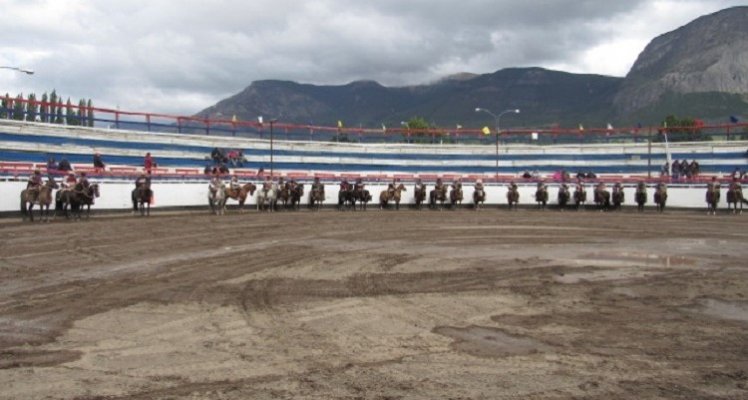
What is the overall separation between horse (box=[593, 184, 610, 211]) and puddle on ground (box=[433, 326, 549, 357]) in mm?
33196

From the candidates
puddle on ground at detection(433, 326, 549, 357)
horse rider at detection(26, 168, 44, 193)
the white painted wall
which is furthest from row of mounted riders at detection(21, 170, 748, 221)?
puddle on ground at detection(433, 326, 549, 357)

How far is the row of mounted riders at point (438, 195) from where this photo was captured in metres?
36.6

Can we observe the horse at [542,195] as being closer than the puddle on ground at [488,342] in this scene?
No

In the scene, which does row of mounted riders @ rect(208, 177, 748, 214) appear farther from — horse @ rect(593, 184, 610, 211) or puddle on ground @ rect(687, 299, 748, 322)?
puddle on ground @ rect(687, 299, 748, 322)

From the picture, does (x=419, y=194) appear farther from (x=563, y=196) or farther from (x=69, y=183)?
(x=69, y=183)

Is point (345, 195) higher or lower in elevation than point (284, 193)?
lower

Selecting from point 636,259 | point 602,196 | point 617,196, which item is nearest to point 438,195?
point 602,196

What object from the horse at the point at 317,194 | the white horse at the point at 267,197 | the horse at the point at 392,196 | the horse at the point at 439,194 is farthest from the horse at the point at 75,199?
the horse at the point at 439,194

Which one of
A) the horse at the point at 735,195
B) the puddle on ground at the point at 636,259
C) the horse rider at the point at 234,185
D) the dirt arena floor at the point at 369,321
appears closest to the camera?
the dirt arena floor at the point at 369,321

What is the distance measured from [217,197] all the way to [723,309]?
87.1 feet

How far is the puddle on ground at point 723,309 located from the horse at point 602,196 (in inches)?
1176

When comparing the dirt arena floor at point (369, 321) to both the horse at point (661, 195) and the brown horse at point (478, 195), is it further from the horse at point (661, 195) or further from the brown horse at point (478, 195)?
the brown horse at point (478, 195)

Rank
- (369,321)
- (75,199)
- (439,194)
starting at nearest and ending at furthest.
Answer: (369,321), (75,199), (439,194)

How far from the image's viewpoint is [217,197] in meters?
33.3
